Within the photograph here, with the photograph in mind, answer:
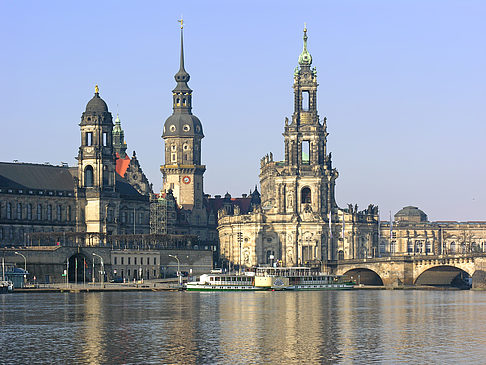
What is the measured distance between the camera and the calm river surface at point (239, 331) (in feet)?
290

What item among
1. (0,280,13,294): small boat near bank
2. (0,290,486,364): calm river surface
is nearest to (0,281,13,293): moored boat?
(0,280,13,294): small boat near bank

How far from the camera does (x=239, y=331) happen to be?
108 meters

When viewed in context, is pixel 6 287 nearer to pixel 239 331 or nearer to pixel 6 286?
pixel 6 286

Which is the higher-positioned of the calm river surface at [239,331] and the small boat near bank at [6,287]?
the small boat near bank at [6,287]

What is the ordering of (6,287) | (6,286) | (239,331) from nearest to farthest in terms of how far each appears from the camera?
(239,331), (6,287), (6,286)

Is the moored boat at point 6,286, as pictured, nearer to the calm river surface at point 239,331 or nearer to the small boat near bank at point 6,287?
the small boat near bank at point 6,287

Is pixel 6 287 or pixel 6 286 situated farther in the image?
pixel 6 286

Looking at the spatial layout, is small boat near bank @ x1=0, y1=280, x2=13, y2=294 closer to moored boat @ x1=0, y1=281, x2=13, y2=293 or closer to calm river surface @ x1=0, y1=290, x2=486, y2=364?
moored boat @ x1=0, y1=281, x2=13, y2=293

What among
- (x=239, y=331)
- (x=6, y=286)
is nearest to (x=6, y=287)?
(x=6, y=286)

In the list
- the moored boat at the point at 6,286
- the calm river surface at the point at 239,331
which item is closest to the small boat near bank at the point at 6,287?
the moored boat at the point at 6,286

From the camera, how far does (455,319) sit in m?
123

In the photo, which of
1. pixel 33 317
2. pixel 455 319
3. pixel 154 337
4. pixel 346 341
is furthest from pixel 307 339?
pixel 33 317

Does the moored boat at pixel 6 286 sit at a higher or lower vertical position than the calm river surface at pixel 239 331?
higher

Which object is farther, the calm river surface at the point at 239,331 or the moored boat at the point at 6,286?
the moored boat at the point at 6,286
